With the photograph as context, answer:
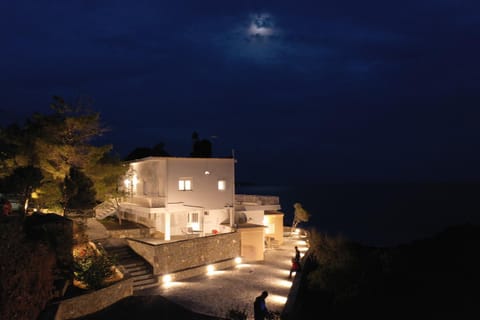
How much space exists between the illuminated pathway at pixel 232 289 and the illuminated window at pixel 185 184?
21.5ft

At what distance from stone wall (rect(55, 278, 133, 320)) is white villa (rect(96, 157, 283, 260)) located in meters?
8.45

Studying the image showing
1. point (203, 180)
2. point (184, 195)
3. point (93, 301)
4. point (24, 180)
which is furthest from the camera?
point (203, 180)

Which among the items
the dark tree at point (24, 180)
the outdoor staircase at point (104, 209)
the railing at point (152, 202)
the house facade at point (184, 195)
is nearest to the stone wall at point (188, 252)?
the house facade at point (184, 195)

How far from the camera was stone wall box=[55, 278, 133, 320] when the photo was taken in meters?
13.3

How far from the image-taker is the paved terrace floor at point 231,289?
625 inches

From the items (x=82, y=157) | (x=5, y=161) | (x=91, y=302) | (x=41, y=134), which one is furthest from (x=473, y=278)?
(x=5, y=161)

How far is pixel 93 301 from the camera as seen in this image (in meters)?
14.4

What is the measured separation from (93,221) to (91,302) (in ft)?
40.0

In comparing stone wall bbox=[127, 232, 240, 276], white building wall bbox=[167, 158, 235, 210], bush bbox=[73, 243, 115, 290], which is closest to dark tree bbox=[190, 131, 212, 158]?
white building wall bbox=[167, 158, 235, 210]

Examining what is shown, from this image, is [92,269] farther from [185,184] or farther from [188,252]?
[185,184]

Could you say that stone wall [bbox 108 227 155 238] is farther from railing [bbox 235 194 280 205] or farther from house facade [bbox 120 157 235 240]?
railing [bbox 235 194 280 205]

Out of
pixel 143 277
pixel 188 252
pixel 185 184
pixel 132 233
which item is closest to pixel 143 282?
pixel 143 277

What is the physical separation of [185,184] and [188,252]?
6897 mm

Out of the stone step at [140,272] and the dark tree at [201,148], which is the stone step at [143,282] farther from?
the dark tree at [201,148]
